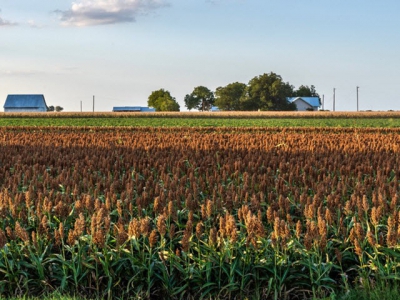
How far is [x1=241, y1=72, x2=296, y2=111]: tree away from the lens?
3553 inches

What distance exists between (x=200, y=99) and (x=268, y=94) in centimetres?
3167

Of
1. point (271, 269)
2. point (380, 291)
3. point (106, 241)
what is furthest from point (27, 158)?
point (380, 291)

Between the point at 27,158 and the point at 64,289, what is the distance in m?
8.71

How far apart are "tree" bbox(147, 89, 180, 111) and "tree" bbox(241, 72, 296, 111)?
77.8 ft

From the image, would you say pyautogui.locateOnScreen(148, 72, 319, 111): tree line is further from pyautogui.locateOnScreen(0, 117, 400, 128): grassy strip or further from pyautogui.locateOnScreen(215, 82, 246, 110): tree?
pyautogui.locateOnScreen(0, 117, 400, 128): grassy strip

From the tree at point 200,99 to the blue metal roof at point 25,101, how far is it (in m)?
28.9

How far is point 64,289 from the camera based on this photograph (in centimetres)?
626

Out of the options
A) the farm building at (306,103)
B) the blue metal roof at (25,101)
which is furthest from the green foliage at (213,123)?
the farm building at (306,103)

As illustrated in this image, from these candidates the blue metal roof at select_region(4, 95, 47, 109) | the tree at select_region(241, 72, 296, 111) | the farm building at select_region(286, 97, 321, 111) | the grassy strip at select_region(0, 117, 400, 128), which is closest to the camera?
the grassy strip at select_region(0, 117, 400, 128)

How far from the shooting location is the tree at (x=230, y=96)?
326 feet

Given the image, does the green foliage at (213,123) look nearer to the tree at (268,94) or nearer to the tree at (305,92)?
the tree at (268,94)

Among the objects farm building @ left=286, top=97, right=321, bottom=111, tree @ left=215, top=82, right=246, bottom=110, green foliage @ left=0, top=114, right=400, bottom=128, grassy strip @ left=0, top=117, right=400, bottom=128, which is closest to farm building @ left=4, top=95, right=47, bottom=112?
tree @ left=215, top=82, right=246, bottom=110

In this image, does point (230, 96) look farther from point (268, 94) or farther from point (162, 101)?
point (162, 101)

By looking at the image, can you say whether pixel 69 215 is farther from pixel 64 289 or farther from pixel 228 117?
pixel 228 117
